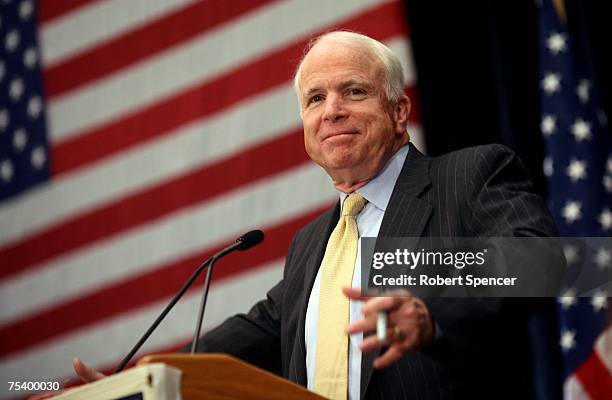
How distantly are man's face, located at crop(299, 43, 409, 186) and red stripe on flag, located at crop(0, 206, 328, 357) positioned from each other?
1.59 m

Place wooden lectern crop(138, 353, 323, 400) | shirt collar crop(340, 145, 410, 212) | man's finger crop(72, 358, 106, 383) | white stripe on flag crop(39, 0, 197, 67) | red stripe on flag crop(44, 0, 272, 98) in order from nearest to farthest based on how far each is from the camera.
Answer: wooden lectern crop(138, 353, 323, 400) → man's finger crop(72, 358, 106, 383) → shirt collar crop(340, 145, 410, 212) → red stripe on flag crop(44, 0, 272, 98) → white stripe on flag crop(39, 0, 197, 67)

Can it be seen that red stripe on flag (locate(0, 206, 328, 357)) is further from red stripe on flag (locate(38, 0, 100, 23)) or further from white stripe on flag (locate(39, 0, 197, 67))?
red stripe on flag (locate(38, 0, 100, 23))

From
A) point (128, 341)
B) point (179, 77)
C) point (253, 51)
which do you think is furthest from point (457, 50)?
point (128, 341)

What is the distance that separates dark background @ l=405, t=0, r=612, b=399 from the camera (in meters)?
3.85

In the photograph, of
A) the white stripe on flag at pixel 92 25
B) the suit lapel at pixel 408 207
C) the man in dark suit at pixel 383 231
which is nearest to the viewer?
the man in dark suit at pixel 383 231

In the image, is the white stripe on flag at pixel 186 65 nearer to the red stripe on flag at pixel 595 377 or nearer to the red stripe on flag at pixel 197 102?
the red stripe on flag at pixel 197 102

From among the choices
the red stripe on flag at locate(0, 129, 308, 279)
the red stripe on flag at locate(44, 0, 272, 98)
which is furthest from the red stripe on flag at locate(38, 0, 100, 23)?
the red stripe on flag at locate(0, 129, 308, 279)

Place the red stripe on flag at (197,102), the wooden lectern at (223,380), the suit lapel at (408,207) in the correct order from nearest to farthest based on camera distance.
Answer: the wooden lectern at (223,380) < the suit lapel at (408,207) < the red stripe on flag at (197,102)

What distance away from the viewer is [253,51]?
460 centimetres

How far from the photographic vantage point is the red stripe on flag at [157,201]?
4.48m

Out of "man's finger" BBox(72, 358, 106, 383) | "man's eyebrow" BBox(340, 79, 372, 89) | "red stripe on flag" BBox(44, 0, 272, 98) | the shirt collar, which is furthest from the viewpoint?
"red stripe on flag" BBox(44, 0, 272, 98)

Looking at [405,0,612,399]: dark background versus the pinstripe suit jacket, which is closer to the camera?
the pinstripe suit jacket

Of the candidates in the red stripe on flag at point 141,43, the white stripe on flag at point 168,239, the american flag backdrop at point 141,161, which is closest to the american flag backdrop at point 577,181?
the american flag backdrop at point 141,161

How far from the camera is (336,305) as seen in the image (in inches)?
95.0
